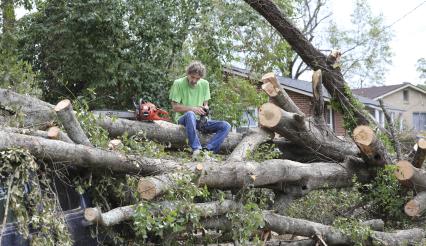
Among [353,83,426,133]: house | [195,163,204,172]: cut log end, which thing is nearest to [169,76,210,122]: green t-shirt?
[195,163,204,172]: cut log end

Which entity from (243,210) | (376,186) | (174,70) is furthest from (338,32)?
(243,210)

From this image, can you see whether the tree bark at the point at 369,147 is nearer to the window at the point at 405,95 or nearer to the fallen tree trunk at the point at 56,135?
the fallen tree trunk at the point at 56,135

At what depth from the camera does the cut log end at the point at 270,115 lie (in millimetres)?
7648

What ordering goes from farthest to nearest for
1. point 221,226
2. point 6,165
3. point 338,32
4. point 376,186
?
point 338,32 < point 376,186 < point 221,226 < point 6,165

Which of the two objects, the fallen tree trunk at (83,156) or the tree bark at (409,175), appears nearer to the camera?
the fallen tree trunk at (83,156)

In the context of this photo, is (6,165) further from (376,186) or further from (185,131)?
(376,186)

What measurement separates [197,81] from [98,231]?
310cm

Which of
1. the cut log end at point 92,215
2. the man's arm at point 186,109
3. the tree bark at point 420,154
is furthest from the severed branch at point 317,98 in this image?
the cut log end at point 92,215

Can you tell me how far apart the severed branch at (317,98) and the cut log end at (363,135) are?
695 millimetres

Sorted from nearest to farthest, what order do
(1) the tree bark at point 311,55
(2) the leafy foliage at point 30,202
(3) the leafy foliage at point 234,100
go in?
(2) the leafy foliage at point 30,202
(1) the tree bark at point 311,55
(3) the leafy foliage at point 234,100

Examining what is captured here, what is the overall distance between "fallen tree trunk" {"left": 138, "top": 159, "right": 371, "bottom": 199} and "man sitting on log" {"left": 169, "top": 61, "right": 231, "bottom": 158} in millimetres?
846

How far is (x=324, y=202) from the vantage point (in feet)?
28.8

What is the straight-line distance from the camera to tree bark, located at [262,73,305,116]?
7.96m

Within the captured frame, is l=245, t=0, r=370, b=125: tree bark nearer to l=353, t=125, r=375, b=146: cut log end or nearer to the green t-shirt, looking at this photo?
l=353, t=125, r=375, b=146: cut log end
